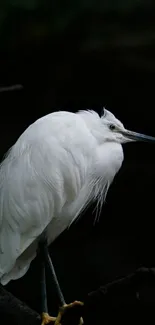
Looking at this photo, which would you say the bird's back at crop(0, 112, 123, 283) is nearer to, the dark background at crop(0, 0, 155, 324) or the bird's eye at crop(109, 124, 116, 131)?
the bird's eye at crop(109, 124, 116, 131)

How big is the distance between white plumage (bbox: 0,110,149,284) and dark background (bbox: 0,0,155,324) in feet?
2.65

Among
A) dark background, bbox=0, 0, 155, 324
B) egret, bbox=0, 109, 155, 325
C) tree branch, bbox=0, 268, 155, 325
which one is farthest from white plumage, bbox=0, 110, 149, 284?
dark background, bbox=0, 0, 155, 324

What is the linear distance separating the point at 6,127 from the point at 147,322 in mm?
1050

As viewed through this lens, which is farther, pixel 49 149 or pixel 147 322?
pixel 147 322

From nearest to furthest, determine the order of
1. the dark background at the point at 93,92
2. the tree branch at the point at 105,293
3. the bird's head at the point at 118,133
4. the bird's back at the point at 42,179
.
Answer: the tree branch at the point at 105,293
the bird's back at the point at 42,179
the bird's head at the point at 118,133
the dark background at the point at 93,92

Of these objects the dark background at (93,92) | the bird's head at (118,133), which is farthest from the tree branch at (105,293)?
the dark background at (93,92)

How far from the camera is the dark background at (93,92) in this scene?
11.0 feet

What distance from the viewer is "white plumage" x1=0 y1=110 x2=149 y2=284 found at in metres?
2.49

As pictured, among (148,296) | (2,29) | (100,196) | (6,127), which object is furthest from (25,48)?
(148,296)

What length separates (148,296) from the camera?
332cm

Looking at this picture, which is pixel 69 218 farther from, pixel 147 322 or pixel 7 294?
pixel 147 322

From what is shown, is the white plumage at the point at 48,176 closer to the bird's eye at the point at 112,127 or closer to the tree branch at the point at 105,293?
the bird's eye at the point at 112,127

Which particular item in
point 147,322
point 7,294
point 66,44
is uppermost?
point 66,44

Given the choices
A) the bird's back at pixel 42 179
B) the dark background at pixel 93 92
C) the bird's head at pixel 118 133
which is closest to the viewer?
the bird's back at pixel 42 179
